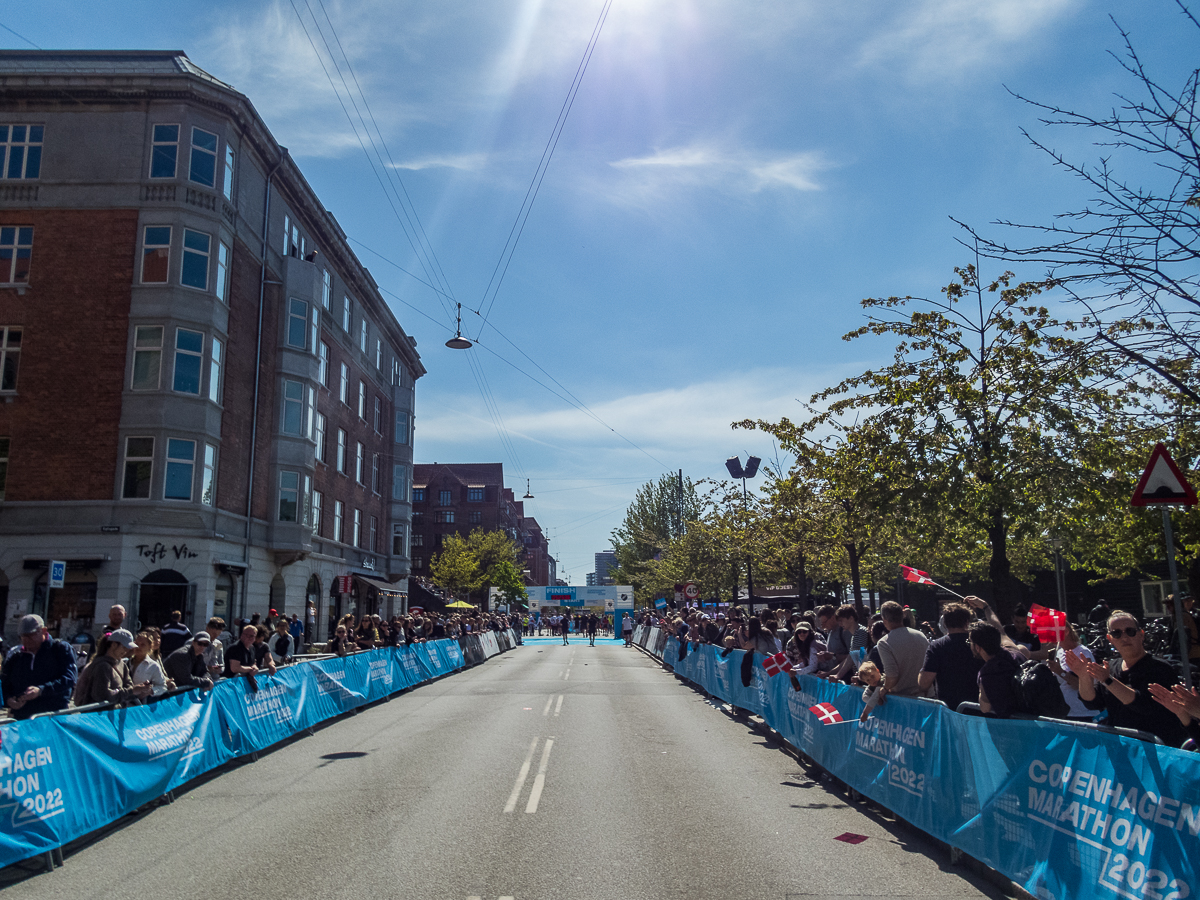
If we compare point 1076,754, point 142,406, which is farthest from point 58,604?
point 1076,754

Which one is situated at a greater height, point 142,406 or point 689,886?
point 142,406

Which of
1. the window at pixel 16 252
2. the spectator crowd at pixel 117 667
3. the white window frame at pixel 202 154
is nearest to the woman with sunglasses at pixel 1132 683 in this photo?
the spectator crowd at pixel 117 667

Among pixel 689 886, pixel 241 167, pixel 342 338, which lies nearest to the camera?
pixel 689 886

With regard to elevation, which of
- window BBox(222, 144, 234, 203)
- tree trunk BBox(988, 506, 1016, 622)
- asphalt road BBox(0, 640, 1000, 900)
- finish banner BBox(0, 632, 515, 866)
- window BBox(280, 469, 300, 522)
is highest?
window BBox(222, 144, 234, 203)

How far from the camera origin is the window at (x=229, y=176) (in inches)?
1089

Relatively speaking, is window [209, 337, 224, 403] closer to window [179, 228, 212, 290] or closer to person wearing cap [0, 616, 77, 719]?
window [179, 228, 212, 290]

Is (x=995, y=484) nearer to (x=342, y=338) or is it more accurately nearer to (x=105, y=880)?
(x=105, y=880)

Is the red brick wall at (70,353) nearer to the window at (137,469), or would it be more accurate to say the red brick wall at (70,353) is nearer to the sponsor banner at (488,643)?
the window at (137,469)

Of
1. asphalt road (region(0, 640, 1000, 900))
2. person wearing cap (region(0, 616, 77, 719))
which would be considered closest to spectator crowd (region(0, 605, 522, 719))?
person wearing cap (region(0, 616, 77, 719))

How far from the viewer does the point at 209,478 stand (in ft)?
86.8

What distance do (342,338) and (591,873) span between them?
35496mm

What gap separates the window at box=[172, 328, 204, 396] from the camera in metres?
25.8

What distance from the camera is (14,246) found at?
26.0m

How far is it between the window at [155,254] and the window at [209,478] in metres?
5.21
